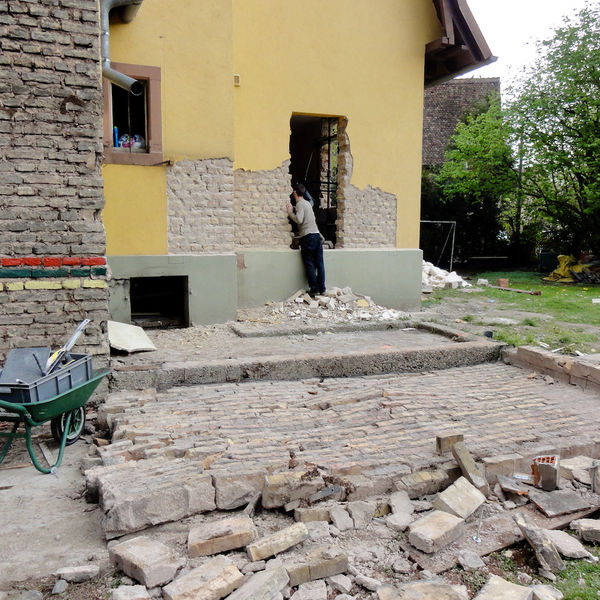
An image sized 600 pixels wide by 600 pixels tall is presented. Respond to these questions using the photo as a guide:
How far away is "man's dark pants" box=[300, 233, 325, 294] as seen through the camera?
9922 millimetres

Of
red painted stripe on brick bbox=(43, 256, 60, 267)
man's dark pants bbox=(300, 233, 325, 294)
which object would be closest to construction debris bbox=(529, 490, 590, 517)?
red painted stripe on brick bbox=(43, 256, 60, 267)

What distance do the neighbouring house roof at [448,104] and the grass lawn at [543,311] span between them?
31.6 ft

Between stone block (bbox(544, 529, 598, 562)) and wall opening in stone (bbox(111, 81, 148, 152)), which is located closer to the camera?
stone block (bbox(544, 529, 598, 562))

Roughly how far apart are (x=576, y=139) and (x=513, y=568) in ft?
58.4

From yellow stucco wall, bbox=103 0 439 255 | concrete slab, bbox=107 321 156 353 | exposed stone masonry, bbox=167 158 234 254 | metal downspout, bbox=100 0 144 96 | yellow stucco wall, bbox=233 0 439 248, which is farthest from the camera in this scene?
yellow stucco wall, bbox=233 0 439 248

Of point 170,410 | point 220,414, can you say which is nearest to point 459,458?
point 220,414

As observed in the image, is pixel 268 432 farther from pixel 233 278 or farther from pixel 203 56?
pixel 203 56

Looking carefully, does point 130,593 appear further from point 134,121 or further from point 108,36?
point 134,121

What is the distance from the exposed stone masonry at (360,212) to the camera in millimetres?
10625

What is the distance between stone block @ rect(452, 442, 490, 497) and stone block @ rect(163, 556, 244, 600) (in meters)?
1.76

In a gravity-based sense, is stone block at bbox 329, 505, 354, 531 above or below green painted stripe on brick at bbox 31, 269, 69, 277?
below

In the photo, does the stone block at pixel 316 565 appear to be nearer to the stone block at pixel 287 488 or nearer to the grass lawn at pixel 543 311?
the stone block at pixel 287 488

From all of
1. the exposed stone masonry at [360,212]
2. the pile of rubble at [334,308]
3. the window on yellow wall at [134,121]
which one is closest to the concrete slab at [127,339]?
the window on yellow wall at [134,121]

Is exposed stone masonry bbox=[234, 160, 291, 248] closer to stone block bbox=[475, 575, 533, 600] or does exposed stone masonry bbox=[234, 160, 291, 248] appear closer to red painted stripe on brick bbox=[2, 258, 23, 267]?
red painted stripe on brick bbox=[2, 258, 23, 267]
